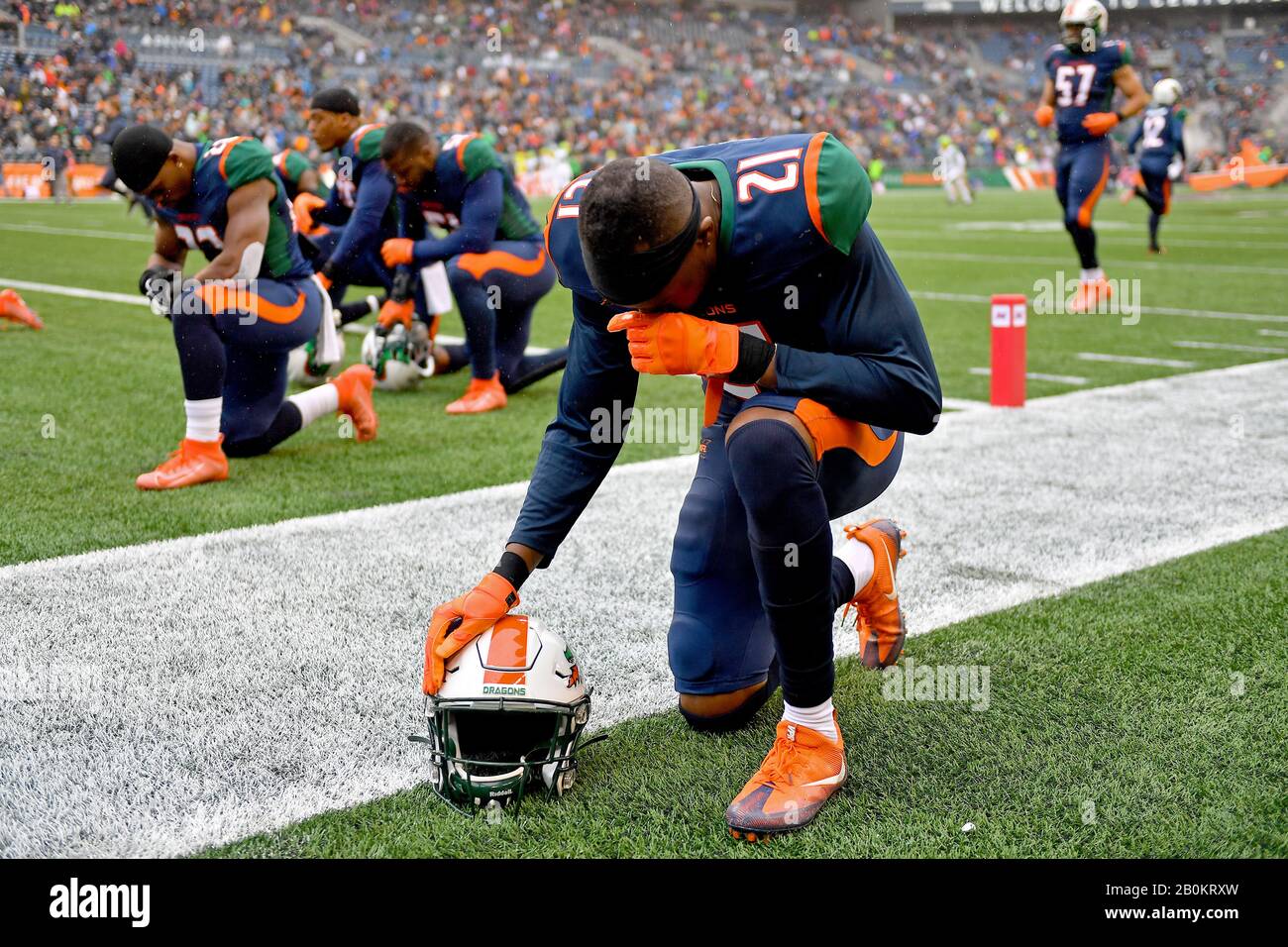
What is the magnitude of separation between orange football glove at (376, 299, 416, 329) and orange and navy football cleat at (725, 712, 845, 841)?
5.16 meters

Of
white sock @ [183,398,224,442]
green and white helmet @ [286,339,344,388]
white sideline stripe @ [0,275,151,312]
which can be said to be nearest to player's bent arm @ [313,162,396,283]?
green and white helmet @ [286,339,344,388]

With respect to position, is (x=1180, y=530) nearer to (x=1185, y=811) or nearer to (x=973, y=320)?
(x=1185, y=811)

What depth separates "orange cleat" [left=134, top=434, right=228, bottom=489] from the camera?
485 cm

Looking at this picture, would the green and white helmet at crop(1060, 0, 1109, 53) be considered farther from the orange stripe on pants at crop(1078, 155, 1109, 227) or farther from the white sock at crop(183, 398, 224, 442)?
the white sock at crop(183, 398, 224, 442)

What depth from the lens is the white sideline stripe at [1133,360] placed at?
25.1ft

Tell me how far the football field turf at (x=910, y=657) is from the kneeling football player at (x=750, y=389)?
0.17 m

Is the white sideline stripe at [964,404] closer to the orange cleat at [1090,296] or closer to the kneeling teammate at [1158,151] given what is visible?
the orange cleat at [1090,296]

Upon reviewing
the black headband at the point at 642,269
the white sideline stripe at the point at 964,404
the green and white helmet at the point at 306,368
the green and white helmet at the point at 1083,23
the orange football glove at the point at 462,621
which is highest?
the green and white helmet at the point at 1083,23

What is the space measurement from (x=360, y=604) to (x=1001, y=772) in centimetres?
185

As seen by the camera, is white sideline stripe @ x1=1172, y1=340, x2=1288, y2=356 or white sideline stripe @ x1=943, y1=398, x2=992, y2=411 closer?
white sideline stripe @ x1=943, y1=398, x2=992, y2=411

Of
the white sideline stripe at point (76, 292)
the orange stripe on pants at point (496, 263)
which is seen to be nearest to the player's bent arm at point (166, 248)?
the orange stripe on pants at point (496, 263)

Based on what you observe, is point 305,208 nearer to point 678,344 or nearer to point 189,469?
point 189,469
